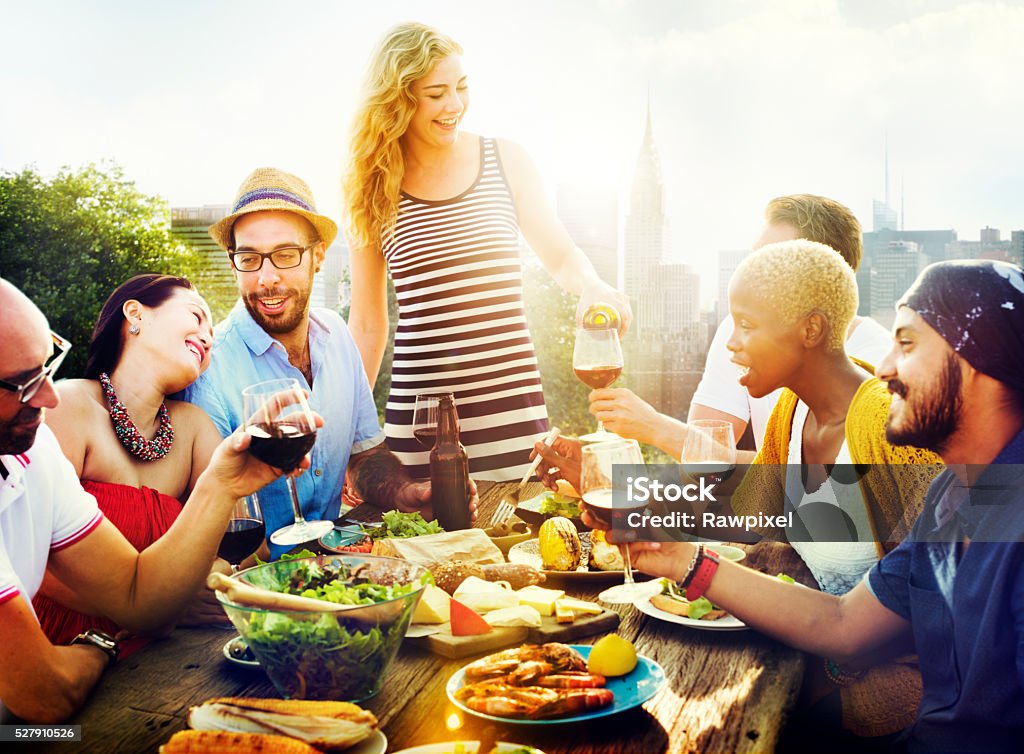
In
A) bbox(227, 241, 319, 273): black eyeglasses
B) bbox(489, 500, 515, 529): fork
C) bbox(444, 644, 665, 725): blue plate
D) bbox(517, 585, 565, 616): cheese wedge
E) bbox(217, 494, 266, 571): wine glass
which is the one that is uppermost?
bbox(227, 241, 319, 273): black eyeglasses

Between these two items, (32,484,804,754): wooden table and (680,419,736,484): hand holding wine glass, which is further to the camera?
(680,419,736,484): hand holding wine glass

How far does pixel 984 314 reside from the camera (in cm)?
144

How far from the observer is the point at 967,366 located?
1461mm

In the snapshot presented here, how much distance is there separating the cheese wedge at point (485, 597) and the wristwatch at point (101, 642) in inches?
23.3

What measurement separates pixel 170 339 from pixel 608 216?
259 inches

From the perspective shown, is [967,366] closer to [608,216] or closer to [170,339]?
[170,339]

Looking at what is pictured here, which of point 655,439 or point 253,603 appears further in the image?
point 655,439

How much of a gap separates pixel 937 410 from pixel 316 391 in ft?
6.49

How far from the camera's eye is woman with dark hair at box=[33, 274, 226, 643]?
6.96ft

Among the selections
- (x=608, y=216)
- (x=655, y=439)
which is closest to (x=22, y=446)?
(x=655, y=439)

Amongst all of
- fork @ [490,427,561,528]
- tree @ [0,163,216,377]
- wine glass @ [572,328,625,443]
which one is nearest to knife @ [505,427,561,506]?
fork @ [490,427,561,528]

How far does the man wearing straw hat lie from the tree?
37.6 ft

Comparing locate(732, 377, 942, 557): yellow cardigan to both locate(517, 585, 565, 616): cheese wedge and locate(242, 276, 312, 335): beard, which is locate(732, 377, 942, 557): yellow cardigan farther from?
locate(242, 276, 312, 335): beard

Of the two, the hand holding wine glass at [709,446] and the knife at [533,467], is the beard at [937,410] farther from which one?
the knife at [533,467]
